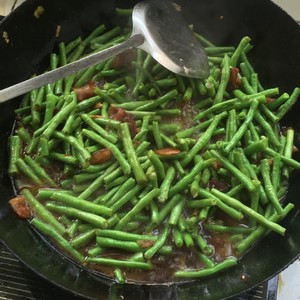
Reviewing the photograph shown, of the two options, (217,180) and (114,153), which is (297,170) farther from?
(114,153)

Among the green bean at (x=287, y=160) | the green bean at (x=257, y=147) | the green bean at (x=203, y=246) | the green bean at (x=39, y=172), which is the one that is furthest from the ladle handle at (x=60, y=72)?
the green bean at (x=203, y=246)

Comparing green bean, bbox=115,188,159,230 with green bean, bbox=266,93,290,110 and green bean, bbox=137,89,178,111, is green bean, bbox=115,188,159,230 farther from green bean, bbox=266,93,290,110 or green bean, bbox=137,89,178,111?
green bean, bbox=266,93,290,110

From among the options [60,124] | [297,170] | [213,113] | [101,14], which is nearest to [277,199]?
[297,170]

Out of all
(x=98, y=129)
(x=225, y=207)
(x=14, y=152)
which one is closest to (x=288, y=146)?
(x=225, y=207)

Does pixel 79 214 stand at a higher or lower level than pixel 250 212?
higher

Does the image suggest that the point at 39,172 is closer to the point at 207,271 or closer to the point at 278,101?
the point at 207,271

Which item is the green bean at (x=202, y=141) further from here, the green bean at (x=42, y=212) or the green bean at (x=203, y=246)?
the green bean at (x=42, y=212)
